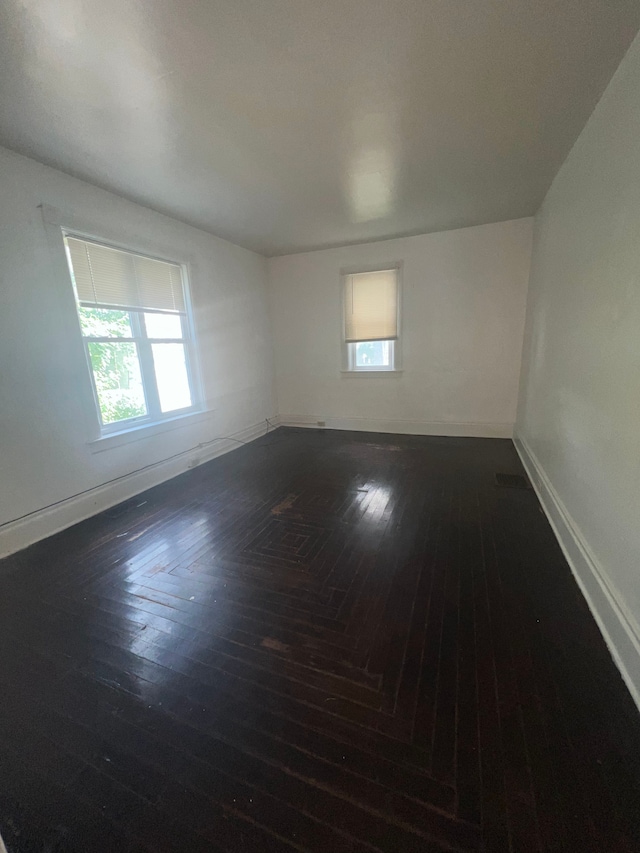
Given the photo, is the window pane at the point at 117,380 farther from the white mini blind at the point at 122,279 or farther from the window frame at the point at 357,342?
the window frame at the point at 357,342

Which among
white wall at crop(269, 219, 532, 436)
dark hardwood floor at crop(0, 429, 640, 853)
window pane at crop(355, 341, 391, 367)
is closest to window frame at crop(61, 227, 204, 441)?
dark hardwood floor at crop(0, 429, 640, 853)

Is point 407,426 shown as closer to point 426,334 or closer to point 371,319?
point 426,334

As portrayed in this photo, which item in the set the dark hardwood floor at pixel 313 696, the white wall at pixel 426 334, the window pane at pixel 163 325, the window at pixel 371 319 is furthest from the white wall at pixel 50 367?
the window at pixel 371 319

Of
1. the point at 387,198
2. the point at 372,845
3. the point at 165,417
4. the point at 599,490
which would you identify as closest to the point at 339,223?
the point at 387,198

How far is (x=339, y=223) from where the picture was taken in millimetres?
3842

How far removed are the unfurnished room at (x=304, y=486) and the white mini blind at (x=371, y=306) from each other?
87 cm

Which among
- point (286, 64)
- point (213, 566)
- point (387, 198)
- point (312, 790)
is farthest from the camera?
point (387, 198)

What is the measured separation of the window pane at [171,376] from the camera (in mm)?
3539

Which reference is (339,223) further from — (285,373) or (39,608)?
(39,608)

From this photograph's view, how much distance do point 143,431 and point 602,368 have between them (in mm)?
3664

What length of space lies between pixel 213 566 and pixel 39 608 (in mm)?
936

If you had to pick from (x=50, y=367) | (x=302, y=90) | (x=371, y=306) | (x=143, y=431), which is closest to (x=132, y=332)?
(x=50, y=367)

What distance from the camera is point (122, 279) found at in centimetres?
308

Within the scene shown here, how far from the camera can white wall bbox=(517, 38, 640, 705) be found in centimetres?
144
